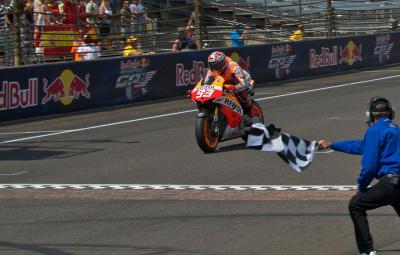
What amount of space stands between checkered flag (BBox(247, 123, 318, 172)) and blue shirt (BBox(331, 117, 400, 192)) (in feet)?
2.37

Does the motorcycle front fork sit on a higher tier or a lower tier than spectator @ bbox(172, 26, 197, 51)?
lower

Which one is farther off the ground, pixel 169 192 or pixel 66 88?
pixel 66 88

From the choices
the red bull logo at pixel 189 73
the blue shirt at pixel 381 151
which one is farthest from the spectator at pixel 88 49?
the blue shirt at pixel 381 151

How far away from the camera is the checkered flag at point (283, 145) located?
767 cm

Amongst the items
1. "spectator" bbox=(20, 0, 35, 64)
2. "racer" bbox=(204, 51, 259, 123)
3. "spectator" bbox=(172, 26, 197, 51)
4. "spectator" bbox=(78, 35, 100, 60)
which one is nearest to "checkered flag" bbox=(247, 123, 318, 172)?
"racer" bbox=(204, 51, 259, 123)

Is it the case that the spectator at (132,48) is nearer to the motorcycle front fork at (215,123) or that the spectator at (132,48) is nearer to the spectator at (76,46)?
the spectator at (76,46)

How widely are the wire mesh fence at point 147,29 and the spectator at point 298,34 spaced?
1.01 feet

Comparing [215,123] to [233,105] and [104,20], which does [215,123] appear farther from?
[104,20]

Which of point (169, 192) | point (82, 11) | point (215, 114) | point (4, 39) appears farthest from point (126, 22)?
point (169, 192)

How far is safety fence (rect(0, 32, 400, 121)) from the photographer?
2002 cm

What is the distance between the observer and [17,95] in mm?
19688

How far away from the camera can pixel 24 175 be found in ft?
42.1

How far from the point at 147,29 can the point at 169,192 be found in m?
16.4

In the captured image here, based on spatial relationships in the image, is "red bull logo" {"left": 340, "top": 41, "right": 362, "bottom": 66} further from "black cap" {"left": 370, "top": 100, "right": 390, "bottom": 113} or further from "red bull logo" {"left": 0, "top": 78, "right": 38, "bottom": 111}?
"black cap" {"left": 370, "top": 100, "right": 390, "bottom": 113}
